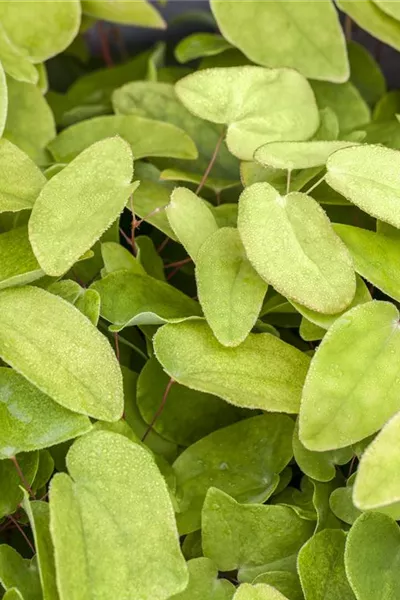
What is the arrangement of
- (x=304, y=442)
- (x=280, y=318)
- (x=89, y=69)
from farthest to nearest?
(x=89, y=69) < (x=280, y=318) < (x=304, y=442)

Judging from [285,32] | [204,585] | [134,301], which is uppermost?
[285,32]

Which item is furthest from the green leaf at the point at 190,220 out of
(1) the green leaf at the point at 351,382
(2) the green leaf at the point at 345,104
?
(2) the green leaf at the point at 345,104

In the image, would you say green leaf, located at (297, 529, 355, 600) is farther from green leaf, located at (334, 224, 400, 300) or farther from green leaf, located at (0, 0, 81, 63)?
green leaf, located at (0, 0, 81, 63)

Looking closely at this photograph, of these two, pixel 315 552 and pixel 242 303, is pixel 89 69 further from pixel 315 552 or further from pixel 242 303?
pixel 315 552

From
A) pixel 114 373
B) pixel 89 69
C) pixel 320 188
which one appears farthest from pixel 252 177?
pixel 89 69

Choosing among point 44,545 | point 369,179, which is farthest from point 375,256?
point 44,545

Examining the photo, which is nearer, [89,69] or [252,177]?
[252,177]

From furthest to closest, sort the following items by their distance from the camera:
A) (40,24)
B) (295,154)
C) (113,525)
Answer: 1. (40,24)
2. (295,154)
3. (113,525)

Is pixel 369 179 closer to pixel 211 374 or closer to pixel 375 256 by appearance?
pixel 375 256

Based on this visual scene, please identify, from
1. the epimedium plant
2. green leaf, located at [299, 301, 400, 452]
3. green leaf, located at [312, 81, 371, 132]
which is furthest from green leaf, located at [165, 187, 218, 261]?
green leaf, located at [312, 81, 371, 132]
